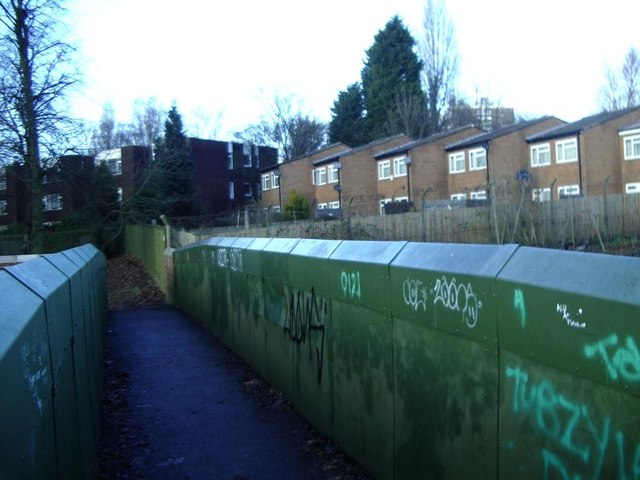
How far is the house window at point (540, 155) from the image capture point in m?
39.8

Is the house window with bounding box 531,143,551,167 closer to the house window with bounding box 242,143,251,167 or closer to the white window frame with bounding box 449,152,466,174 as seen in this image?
the white window frame with bounding box 449,152,466,174

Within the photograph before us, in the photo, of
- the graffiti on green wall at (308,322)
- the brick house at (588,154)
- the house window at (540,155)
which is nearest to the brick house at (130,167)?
the brick house at (588,154)

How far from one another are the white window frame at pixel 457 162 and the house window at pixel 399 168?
129 inches

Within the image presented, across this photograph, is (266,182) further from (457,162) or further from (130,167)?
(130,167)

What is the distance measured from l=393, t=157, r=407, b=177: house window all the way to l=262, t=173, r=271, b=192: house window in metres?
16.0

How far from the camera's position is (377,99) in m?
71.7

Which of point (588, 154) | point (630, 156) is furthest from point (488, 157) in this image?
point (630, 156)

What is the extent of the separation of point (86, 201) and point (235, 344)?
2148 cm

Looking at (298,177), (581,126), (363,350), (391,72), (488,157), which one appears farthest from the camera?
(391,72)

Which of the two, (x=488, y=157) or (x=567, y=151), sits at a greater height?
(x=488, y=157)

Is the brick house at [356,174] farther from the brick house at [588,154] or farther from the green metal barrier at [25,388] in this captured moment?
the green metal barrier at [25,388]

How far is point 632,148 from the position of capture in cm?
3591

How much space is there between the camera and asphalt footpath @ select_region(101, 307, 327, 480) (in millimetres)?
5680

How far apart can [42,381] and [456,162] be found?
4449cm
